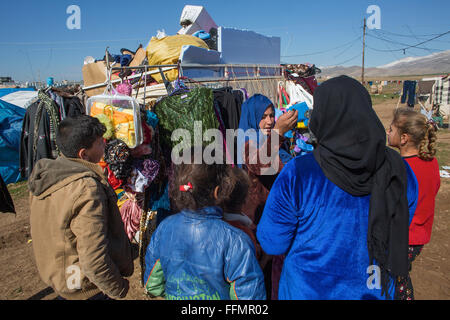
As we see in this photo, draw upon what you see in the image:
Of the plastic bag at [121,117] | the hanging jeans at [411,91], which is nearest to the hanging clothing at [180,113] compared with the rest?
the plastic bag at [121,117]

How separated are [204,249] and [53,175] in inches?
37.8

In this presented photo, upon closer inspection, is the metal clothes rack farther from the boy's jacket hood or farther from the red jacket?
the red jacket

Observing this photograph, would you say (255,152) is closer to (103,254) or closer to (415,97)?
(103,254)

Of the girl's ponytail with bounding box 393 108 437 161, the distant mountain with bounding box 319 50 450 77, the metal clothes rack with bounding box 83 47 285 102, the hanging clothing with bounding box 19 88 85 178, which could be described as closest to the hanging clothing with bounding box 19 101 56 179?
the hanging clothing with bounding box 19 88 85 178

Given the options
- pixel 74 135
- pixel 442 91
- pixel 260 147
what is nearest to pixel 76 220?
pixel 74 135

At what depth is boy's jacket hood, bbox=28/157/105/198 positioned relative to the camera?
148 cm

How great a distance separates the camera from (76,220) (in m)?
1.45

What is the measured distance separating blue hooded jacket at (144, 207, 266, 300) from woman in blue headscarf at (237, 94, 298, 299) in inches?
30.9

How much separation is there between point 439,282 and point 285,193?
2.96 meters

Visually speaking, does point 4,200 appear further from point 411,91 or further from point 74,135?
point 411,91

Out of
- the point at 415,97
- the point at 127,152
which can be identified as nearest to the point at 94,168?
the point at 127,152

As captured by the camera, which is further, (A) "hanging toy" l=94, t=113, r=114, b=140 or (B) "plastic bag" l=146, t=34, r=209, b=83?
(B) "plastic bag" l=146, t=34, r=209, b=83

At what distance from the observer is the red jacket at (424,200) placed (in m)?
1.87

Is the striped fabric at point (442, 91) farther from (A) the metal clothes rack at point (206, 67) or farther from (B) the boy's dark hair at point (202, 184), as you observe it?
(B) the boy's dark hair at point (202, 184)
